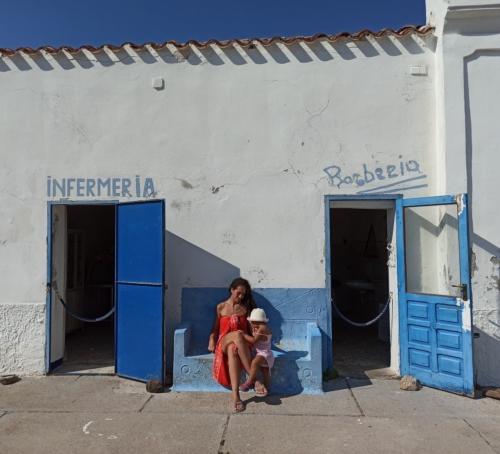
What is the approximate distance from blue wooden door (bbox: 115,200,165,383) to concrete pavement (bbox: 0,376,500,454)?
34 cm

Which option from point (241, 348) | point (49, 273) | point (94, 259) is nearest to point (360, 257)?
point (94, 259)

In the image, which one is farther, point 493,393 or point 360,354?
point 360,354

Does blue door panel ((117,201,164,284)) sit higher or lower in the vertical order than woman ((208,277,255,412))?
higher

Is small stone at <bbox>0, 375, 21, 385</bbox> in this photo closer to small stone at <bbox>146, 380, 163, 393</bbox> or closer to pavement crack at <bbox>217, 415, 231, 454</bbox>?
small stone at <bbox>146, 380, 163, 393</bbox>

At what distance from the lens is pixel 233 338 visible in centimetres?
492

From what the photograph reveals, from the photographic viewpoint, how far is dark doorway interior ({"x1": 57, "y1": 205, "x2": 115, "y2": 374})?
7436 millimetres

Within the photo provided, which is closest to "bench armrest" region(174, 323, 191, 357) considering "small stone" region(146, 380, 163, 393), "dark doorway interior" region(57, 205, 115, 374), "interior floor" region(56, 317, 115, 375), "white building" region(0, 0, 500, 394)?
"small stone" region(146, 380, 163, 393)

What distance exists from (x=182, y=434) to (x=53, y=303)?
9.38 feet

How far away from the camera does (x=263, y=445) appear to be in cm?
385

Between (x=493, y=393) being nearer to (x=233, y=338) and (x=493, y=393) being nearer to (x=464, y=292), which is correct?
(x=464, y=292)

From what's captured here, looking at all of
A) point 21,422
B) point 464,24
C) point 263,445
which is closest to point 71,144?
point 21,422

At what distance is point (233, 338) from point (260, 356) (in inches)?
13.9

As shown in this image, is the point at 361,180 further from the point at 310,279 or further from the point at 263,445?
the point at 263,445

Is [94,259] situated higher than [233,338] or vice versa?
[94,259]
